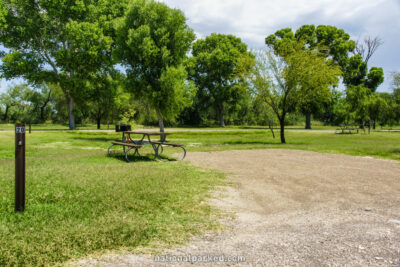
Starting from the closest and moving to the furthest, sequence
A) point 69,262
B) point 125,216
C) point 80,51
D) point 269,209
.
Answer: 1. point 69,262
2. point 125,216
3. point 269,209
4. point 80,51

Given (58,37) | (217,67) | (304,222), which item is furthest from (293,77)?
(217,67)

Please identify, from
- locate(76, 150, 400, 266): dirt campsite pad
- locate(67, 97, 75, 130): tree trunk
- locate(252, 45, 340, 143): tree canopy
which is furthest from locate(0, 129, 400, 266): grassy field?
locate(67, 97, 75, 130): tree trunk

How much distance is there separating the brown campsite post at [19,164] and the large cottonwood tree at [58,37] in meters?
26.0

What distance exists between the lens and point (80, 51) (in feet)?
97.5

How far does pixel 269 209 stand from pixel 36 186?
4473mm

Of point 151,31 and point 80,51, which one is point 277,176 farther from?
point 80,51

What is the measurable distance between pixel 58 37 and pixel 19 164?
103ft

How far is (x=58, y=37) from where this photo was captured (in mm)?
31047

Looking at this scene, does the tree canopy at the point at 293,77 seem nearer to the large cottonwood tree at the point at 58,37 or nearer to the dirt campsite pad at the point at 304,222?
the dirt campsite pad at the point at 304,222

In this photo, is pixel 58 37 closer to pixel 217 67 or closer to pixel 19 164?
pixel 217 67

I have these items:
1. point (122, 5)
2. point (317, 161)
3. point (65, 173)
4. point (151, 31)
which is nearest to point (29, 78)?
point (122, 5)

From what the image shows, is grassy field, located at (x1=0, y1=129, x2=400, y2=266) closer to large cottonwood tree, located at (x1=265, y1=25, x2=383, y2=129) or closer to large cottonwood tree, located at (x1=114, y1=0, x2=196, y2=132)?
large cottonwood tree, located at (x1=114, y1=0, x2=196, y2=132)

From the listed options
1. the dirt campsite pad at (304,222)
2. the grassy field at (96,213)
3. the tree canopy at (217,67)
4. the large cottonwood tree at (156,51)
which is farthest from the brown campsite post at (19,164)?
the tree canopy at (217,67)

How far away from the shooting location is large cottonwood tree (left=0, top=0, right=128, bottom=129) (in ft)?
92.9
